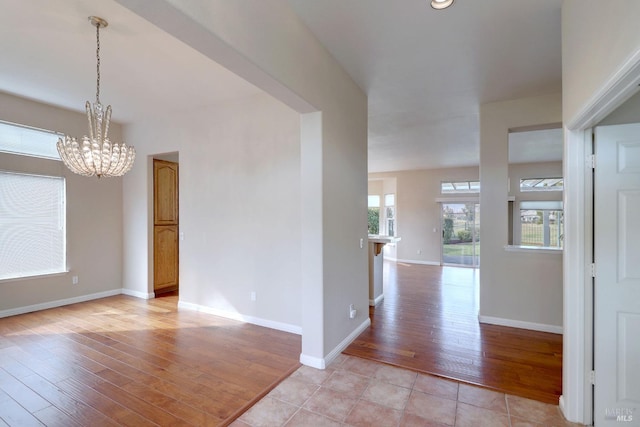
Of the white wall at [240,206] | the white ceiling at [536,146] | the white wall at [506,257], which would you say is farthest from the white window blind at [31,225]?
the white ceiling at [536,146]

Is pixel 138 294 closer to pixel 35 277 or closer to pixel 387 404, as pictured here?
pixel 35 277

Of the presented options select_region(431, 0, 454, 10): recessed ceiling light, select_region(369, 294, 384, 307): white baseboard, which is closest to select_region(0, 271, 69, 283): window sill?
select_region(369, 294, 384, 307): white baseboard

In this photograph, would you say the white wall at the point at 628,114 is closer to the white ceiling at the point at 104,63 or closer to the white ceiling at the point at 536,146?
the white ceiling at the point at 536,146

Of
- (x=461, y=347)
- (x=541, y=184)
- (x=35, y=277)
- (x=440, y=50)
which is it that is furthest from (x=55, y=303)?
(x=541, y=184)

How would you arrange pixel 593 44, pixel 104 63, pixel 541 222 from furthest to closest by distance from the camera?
1. pixel 541 222
2. pixel 104 63
3. pixel 593 44

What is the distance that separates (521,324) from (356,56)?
3.71 m

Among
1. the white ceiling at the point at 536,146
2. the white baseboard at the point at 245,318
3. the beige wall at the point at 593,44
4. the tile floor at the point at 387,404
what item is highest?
the white ceiling at the point at 536,146

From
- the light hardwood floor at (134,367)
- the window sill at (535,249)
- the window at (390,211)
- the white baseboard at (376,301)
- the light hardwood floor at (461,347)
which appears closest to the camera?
the light hardwood floor at (134,367)

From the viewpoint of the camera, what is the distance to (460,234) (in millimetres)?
8844

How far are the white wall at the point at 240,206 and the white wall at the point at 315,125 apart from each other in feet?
2.18

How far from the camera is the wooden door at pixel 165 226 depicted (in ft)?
17.1

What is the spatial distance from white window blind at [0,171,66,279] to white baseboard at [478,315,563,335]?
6.22 m

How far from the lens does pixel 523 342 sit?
3305 mm

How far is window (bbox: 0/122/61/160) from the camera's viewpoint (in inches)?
159
